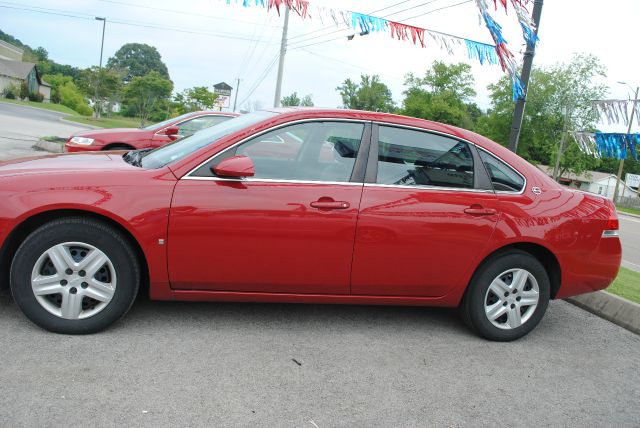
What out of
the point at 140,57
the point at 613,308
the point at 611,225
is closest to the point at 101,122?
the point at 613,308

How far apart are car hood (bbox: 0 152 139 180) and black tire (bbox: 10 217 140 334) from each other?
A: 39cm

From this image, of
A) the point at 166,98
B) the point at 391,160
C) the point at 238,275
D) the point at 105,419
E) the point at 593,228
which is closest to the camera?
the point at 105,419

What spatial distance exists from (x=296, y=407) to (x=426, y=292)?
158 centimetres

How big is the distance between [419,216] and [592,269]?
159cm

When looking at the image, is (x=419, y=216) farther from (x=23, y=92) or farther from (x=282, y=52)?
(x=23, y=92)

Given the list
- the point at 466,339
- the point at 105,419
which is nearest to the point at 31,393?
the point at 105,419

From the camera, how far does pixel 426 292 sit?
423 centimetres

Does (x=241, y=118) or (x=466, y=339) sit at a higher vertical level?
(x=241, y=118)

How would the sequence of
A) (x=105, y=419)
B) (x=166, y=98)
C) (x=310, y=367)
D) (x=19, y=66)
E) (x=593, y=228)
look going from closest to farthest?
(x=105, y=419) → (x=310, y=367) → (x=593, y=228) → (x=166, y=98) → (x=19, y=66)

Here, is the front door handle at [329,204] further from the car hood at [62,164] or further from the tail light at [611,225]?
the tail light at [611,225]

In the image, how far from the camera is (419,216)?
159 inches

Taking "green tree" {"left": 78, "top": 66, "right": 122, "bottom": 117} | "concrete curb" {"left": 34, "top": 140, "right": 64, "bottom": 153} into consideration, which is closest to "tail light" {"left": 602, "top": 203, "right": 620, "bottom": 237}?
"concrete curb" {"left": 34, "top": 140, "right": 64, "bottom": 153}

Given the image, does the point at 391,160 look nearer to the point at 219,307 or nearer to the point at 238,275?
the point at 238,275

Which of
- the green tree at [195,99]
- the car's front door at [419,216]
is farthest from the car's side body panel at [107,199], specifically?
the green tree at [195,99]
